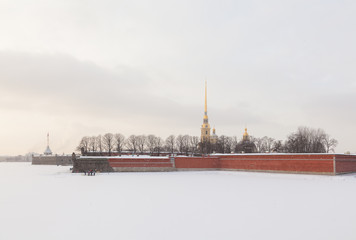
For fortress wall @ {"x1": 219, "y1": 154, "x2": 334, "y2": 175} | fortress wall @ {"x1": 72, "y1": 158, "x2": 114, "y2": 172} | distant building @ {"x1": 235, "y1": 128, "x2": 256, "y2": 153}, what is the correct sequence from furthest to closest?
distant building @ {"x1": 235, "y1": 128, "x2": 256, "y2": 153}
fortress wall @ {"x1": 72, "y1": 158, "x2": 114, "y2": 172}
fortress wall @ {"x1": 219, "y1": 154, "x2": 334, "y2": 175}

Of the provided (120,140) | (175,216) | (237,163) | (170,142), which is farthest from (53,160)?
(175,216)

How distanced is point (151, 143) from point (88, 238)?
72.9 metres

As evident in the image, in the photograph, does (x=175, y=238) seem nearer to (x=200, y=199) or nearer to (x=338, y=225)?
(x=338, y=225)

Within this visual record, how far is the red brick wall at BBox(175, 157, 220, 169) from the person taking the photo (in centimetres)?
4582

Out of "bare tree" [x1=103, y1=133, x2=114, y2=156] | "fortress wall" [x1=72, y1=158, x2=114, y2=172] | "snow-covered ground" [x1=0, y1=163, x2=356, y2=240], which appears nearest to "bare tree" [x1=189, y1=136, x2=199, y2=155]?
"bare tree" [x1=103, y1=133, x2=114, y2=156]

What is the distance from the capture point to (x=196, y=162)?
46.4 metres

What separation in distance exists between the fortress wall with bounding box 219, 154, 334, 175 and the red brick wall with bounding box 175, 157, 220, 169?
1.09 m

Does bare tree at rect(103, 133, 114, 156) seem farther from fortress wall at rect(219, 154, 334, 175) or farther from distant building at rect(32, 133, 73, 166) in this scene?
fortress wall at rect(219, 154, 334, 175)

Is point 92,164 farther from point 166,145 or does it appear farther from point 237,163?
point 166,145

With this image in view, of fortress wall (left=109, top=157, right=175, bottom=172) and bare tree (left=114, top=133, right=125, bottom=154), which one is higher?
bare tree (left=114, top=133, right=125, bottom=154)

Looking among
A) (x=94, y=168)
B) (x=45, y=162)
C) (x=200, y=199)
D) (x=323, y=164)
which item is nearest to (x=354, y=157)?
(x=323, y=164)

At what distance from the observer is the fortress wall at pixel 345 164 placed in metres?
34.8

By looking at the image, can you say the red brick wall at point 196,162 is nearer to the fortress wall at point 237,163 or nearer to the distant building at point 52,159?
the fortress wall at point 237,163

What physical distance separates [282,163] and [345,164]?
22.5 feet
